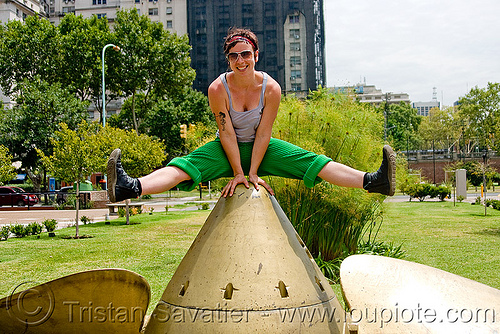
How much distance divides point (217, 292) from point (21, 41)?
35309mm

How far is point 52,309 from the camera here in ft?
8.52

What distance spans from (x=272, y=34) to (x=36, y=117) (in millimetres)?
34534

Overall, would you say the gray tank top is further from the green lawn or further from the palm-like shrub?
the palm-like shrub

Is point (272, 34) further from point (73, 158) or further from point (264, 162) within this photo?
point (264, 162)

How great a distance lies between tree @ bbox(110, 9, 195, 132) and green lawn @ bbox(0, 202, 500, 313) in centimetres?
1897

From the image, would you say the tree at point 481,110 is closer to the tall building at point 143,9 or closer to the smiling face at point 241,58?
the tall building at point 143,9

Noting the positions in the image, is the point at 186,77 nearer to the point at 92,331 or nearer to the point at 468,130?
the point at 92,331

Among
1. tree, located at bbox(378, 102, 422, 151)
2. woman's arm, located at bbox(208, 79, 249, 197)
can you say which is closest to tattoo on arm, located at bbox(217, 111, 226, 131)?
woman's arm, located at bbox(208, 79, 249, 197)

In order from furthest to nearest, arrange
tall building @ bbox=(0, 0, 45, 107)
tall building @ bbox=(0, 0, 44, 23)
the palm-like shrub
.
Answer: tall building @ bbox=(0, 0, 44, 23), tall building @ bbox=(0, 0, 45, 107), the palm-like shrub

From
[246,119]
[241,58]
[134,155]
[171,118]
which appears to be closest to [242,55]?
[241,58]

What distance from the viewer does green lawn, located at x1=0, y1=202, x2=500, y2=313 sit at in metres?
8.17

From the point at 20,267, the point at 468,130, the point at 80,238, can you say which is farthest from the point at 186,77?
the point at 468,130

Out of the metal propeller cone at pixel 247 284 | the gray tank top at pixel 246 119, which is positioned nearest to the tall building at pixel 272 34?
the gray tank top at pixel 246 119

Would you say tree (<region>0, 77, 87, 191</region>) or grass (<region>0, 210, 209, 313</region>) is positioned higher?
tree (<region>0, 77, 87, 191</region>)
